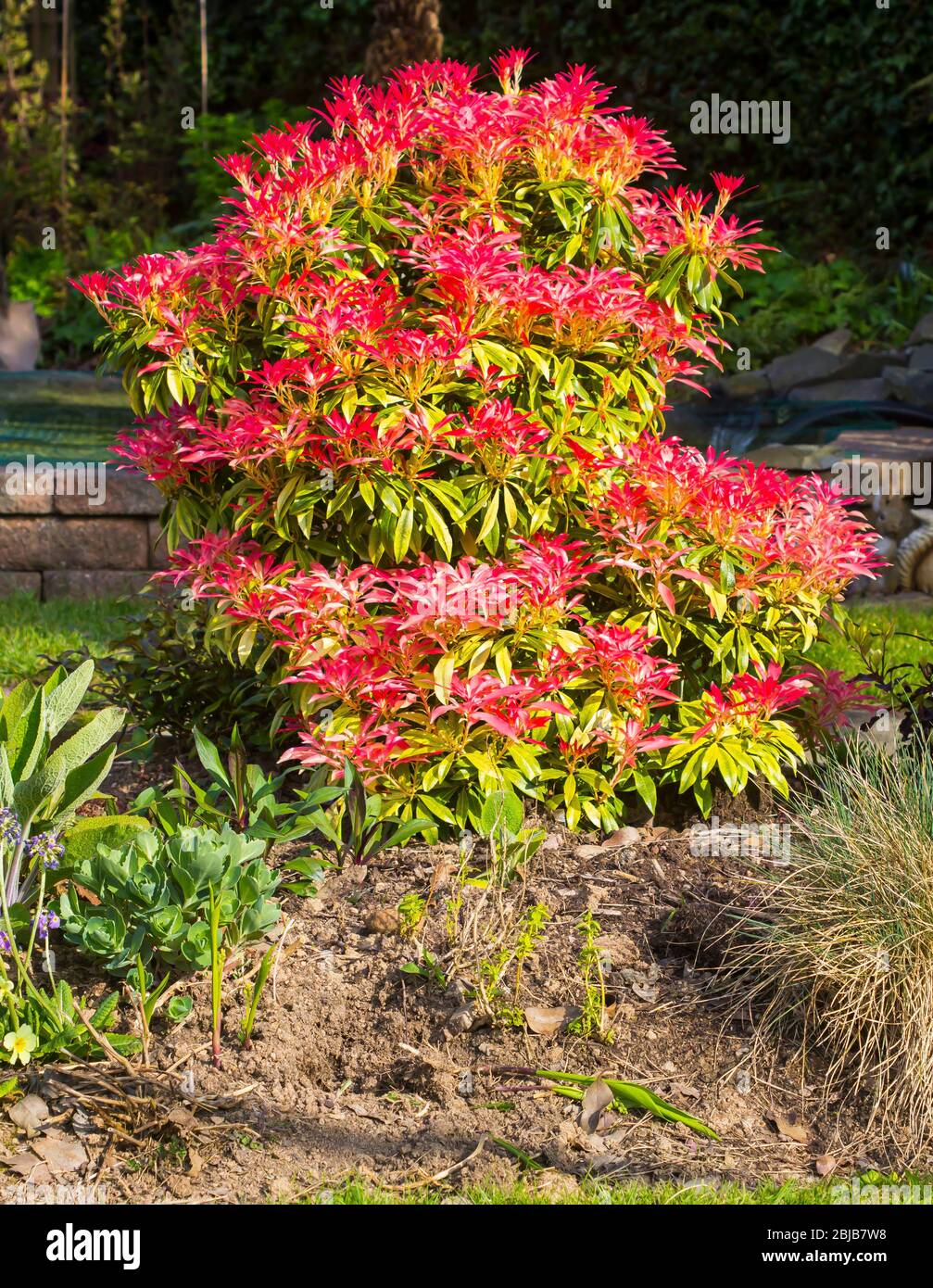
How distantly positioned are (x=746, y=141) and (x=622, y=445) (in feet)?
25.5

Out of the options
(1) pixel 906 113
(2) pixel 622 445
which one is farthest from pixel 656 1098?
(1) pixel 906 113

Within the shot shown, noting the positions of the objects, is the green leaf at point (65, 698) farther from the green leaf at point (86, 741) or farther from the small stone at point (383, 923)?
the small stone at point (383, 923)

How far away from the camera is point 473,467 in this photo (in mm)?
3713

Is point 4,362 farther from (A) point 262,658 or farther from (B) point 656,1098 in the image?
(B) point 656,1098

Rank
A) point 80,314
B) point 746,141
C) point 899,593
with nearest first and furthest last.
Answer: point 899,593
point 80,314
point 746,141

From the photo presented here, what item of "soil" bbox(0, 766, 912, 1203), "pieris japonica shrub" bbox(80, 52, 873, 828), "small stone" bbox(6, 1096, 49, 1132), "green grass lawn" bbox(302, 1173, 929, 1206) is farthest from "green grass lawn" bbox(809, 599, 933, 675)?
"small stone" bbox(6, 1096, 49, 1132)

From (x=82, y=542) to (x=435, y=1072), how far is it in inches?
179

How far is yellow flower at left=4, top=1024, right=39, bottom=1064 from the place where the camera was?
286 cm

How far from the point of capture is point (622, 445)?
3895 mm

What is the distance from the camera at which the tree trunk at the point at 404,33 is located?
800 centimetres

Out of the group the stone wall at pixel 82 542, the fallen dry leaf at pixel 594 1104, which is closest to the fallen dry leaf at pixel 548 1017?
the fallen dry leaf at pixel 594 1104

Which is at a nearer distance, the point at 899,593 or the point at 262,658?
the point at 262,658

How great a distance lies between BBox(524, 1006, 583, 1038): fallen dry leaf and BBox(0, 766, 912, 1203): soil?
2 cm

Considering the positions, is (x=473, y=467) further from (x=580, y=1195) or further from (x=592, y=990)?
(x=580, y=1195)
